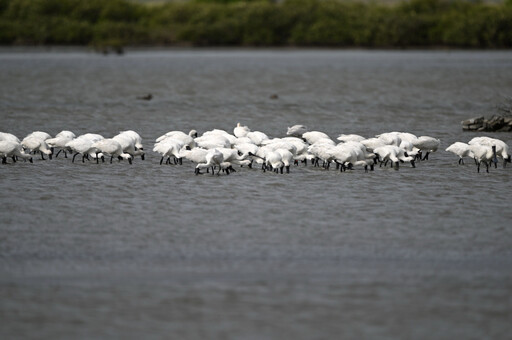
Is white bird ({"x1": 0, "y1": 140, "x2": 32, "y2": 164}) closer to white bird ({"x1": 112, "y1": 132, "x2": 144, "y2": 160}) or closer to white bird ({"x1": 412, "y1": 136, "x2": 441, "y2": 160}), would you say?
white bird ({"x1": 112, "y1": 132, "x2": 144, "y2": 160})

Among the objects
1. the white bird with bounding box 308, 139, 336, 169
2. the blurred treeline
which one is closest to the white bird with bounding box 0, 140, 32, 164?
the white bird with bounding box 308, 139, 336, 169

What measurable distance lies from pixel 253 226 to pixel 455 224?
2.37m

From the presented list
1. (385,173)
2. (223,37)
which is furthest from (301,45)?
(385,173)

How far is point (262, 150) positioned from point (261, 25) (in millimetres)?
69304

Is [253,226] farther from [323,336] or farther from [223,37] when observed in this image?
[223,37]

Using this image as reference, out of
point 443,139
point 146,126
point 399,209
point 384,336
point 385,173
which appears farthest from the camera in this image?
A: point 146,126

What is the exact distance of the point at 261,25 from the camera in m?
83.0

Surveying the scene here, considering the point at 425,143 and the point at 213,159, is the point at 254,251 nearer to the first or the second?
the point at 213,159

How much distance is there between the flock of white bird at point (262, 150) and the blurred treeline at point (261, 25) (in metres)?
62.3

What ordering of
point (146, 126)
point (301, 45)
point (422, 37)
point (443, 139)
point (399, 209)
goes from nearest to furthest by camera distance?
point (399, 209) < point (443, 139) < point (146, 126) < point (422, 37) < point (301, 45)

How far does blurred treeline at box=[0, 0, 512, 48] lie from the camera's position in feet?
259

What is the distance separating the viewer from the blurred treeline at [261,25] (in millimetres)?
78812

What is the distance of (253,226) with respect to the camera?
11070 mm

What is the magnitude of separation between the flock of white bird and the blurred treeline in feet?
204
